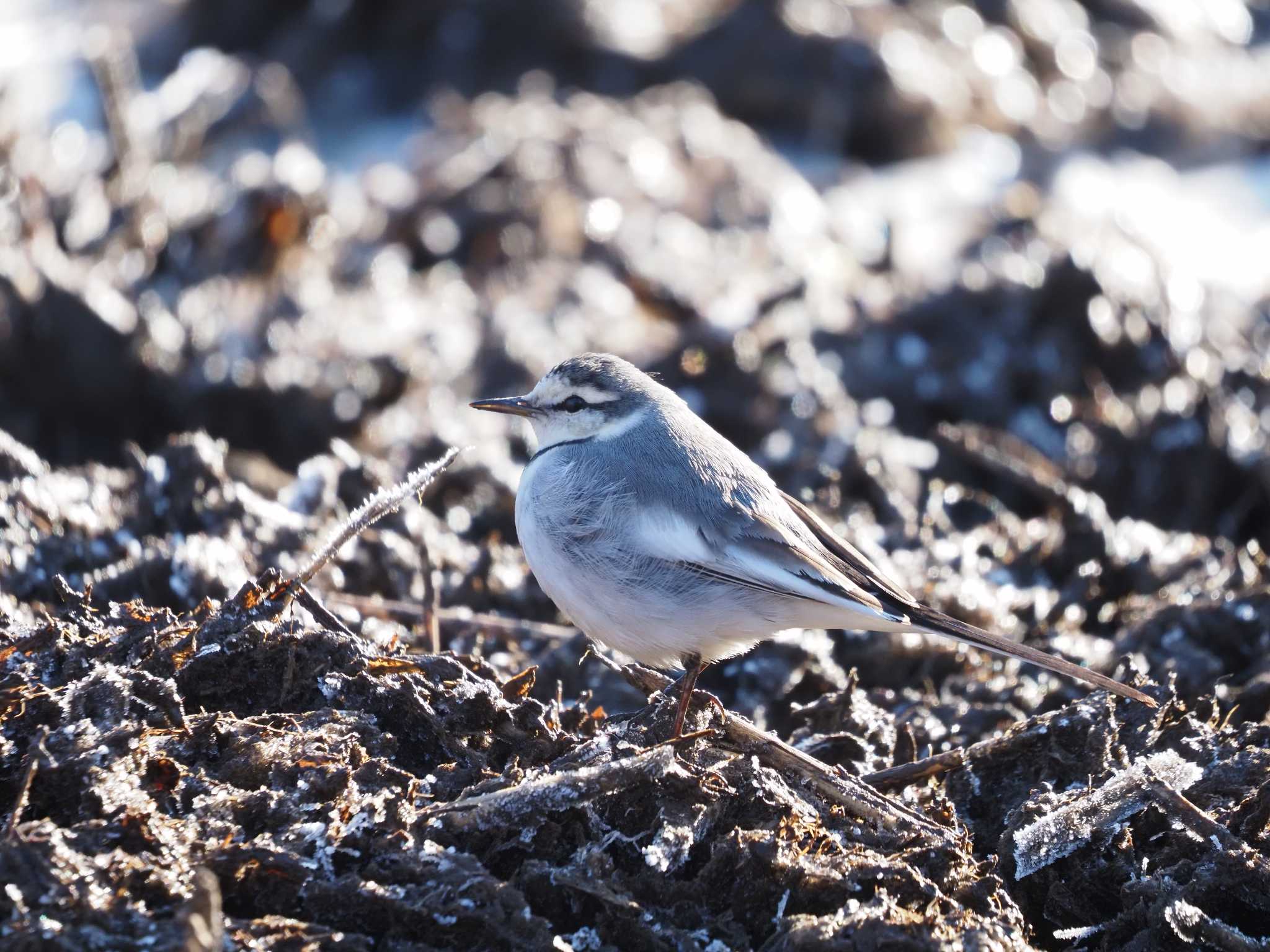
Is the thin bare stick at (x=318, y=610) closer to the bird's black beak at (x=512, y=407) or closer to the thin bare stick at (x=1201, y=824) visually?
the bird's black beak at (x=512, y=407)

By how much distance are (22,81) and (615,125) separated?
13.3 ft

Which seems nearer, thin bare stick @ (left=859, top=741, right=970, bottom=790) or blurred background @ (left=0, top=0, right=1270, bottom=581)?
thin bare stick @ (left=859, top=741, right=970, bottom=790)

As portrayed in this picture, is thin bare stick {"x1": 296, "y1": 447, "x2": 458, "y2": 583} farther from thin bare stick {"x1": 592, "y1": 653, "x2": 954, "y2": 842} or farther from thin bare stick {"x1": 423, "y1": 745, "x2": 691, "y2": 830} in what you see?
thin bare stick {"x1": 592, "y1": 653, "x2": 954, "y2": 842}

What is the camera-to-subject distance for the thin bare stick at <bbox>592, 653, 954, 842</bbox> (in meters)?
3.35

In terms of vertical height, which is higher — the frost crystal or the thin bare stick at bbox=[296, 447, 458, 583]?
the thin bare stick at bbox=[296, 447, 458, 583]

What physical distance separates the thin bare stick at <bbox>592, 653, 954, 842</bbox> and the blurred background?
87.8 inches

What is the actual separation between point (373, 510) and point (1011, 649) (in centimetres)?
188

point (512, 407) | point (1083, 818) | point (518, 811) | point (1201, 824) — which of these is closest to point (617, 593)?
point (512, 407)

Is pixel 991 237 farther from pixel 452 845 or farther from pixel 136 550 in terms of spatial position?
pixel 452 845

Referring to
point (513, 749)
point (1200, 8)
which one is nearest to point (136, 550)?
point (513, 749)

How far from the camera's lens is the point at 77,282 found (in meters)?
6.55

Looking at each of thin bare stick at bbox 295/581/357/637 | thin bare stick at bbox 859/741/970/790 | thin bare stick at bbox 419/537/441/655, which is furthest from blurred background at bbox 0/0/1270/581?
thin bare stick at bbox 859/741/970/790

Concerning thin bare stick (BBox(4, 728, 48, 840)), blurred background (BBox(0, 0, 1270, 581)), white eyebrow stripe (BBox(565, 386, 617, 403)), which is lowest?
blurred background (BBox(0, 0, 1270, 581))

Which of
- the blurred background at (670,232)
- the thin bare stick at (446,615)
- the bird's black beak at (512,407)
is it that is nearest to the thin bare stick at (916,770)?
the thin bare stick at (446,615)
